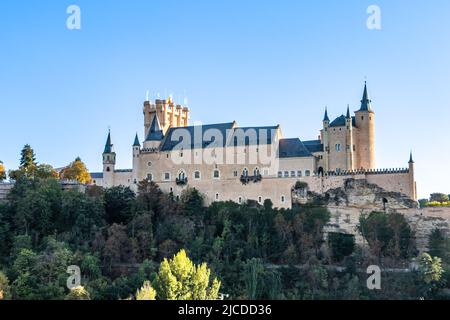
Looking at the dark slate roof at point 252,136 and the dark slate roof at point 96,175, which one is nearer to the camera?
the dark slate roof at point 252,136

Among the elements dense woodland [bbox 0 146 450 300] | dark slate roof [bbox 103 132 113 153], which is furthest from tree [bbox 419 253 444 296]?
dark slate roof [bbox 103 132 113 153]

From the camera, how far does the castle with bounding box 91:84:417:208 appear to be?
55469mm

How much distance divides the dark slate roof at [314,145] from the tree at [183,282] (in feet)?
53.3

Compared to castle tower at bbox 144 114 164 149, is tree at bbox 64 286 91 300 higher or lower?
lower

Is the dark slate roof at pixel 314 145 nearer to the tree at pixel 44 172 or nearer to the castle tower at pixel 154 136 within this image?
the castle tower at pixel 154 136

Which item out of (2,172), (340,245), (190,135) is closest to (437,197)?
(340,245)

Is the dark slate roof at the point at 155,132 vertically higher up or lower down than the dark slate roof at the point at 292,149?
higher up

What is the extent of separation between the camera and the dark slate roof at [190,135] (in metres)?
59.6

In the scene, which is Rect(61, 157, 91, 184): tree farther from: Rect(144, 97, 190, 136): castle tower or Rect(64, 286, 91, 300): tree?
Rect(64, 286, 91, 300): tree

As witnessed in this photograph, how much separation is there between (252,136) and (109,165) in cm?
1284

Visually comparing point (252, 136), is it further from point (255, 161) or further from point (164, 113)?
point (164, 113)

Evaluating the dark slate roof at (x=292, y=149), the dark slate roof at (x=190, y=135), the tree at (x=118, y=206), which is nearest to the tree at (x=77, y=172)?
the tree at (x=118, y=206)

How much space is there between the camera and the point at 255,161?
188ft
